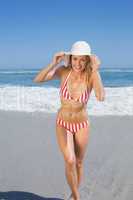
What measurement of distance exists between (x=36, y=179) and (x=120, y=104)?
868 cm

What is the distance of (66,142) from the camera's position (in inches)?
172

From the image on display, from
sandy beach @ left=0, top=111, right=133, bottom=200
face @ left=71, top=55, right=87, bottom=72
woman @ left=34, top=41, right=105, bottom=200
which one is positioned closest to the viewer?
face @ left=71, top=55, right=87, bottom=72

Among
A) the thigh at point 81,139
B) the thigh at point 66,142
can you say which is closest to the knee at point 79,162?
the thigh at point 81,139

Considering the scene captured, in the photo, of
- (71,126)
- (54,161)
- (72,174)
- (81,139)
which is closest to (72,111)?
(71,126)

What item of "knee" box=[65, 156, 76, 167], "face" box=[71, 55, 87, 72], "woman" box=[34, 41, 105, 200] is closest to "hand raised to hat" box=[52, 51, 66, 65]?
"woman" box=[34, 41, 105, 200]

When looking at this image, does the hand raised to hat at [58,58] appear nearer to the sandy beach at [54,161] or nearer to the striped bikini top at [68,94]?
the striped bikini top at [68,94]

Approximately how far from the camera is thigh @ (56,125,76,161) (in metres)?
4.32

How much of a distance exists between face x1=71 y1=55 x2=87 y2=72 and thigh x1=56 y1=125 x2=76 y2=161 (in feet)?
2.02

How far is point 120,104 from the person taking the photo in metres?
14.1

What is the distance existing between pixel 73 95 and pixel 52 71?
1.04 feet

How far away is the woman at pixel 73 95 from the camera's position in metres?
4.25

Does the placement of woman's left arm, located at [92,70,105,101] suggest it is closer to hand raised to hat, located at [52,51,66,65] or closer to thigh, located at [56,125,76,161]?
hand raised to hat, located at [52,51,66,65]

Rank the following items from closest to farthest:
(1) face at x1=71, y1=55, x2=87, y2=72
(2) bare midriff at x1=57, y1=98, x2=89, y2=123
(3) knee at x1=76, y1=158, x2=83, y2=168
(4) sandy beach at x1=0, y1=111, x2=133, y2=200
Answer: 1. (1) face at x1=71, y1=55, x2=87, y2=72
2. (2) bare midriff at x1=57, y1=98, x2=89, y2=123
3. (3) knee at x1=76, y1=158, x2=83, y2=168
4. (4) sandy beach at x1=0, y1=111, x2=133, y2=200

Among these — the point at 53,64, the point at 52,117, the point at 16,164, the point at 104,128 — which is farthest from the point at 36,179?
the point at 52,117
